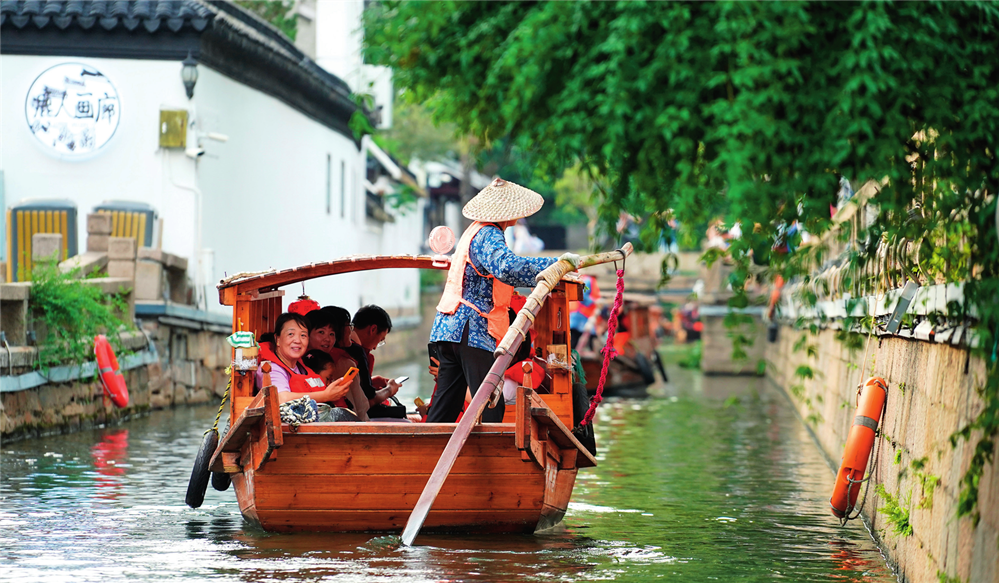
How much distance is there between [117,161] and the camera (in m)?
21.0

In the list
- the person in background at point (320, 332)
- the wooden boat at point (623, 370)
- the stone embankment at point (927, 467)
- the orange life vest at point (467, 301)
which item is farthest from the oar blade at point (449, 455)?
the wooden boat at point (623, 370)

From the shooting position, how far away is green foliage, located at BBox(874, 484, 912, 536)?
7862mm

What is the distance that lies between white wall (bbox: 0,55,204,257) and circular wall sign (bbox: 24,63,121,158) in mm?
94

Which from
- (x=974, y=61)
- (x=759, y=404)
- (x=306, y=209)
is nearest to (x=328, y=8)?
(x=306, y=209)

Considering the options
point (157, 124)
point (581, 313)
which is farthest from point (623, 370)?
point (157, 124)

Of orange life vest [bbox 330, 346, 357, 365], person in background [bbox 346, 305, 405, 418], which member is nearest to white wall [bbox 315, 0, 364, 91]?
person in background [bbox 346, 305, 405, 418]

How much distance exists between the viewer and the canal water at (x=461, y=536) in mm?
7719

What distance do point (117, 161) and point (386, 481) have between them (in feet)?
45.0

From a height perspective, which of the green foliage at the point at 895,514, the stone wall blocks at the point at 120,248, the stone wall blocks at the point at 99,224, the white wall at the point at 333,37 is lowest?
the green foliage at the point at 895,514

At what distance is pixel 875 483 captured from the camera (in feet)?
31.5

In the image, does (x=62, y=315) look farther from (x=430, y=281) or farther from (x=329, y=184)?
(x=430, y=281)

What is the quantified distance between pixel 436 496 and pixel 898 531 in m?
2.49

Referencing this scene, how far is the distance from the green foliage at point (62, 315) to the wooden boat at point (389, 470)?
6.37 meters

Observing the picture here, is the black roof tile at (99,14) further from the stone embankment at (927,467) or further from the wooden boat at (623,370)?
the stone embankment at (927,467)
